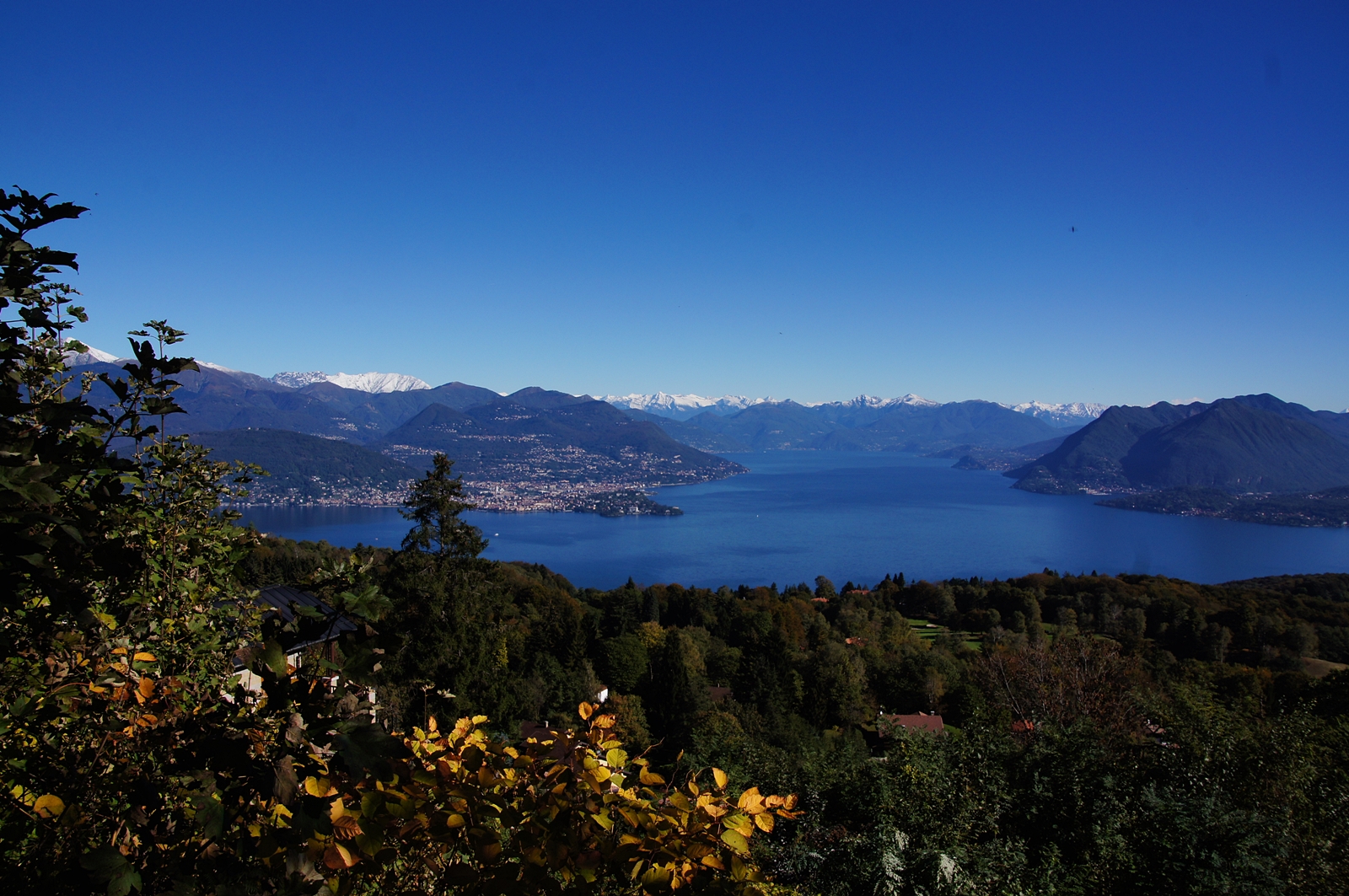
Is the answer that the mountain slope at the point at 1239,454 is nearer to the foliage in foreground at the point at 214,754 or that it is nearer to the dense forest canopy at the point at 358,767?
the dense forest canopy at the point at 358,767

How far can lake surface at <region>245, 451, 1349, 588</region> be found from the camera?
2383 inches

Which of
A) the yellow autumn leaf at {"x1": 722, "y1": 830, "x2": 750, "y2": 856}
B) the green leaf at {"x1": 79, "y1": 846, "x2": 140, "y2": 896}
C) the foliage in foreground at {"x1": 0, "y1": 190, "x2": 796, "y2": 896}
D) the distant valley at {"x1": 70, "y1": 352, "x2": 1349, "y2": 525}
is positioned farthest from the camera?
the distant valley at {"x1": 70, "y1": 352, "x2": 1349, "y2": 525}

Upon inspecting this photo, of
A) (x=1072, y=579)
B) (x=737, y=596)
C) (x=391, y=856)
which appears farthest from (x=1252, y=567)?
(x=391, y=856)

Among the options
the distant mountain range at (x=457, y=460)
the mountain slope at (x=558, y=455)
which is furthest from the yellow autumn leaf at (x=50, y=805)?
the mountain slope at (x=558, y=455)

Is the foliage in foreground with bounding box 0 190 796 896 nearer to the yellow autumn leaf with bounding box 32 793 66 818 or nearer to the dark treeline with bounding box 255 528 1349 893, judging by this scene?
the yellow autumn leaf with bounding box 32 793 66 818

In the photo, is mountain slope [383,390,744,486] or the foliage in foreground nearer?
the foliage in foreground

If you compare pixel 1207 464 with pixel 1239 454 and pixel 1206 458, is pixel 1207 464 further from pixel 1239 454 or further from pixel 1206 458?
pixel 1239 454

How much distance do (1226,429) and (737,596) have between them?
17165cm

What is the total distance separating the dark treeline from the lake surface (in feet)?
83.4

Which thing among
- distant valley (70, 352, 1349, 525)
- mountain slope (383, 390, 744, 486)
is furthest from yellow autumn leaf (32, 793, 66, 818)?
mountain slope (383, 390, 744, 486)

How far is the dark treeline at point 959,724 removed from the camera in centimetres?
393

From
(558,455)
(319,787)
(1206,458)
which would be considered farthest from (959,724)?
(1206,458)

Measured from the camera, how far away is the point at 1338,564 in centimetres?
6512

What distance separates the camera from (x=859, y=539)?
7550 cm
